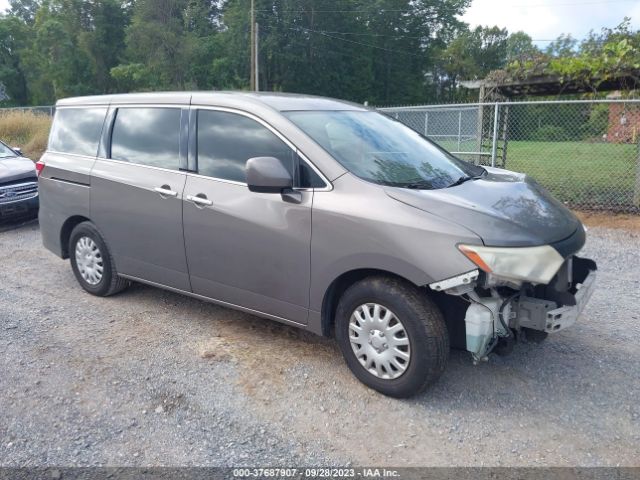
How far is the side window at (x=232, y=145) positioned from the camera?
3.84 metres

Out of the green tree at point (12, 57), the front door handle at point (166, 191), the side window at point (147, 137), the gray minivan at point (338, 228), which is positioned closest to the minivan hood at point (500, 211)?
the gray minivan at point (338, 228)

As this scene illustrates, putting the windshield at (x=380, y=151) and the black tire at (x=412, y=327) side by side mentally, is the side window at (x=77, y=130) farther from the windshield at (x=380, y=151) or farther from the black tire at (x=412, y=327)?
the black tire at (x=412, y=327)

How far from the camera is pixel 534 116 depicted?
13094mm

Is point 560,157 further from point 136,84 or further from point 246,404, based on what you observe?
point 136,84

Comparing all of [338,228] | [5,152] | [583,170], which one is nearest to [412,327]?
[338,228]

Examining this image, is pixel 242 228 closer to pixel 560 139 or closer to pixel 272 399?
pixel 272 399

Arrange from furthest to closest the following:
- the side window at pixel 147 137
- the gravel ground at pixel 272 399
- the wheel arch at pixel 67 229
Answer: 1. the wheel arch at pixel 67 229
2. the side window at pixel 147 137
3. the gravel ground at pixel 272 399

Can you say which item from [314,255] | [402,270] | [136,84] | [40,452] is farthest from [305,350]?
[136,84]

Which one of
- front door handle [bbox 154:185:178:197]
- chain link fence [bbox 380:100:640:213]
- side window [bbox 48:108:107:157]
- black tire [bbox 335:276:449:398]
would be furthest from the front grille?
black tire [bbox 335:276:449:398]

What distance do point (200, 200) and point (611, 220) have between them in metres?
6.70

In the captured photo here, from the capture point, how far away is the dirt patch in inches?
314

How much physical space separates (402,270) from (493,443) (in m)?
1.06

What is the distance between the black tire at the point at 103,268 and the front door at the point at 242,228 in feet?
3.77

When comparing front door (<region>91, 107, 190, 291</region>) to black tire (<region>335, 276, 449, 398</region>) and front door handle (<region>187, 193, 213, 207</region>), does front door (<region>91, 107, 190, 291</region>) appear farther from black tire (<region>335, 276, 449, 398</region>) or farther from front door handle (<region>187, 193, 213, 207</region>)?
black tire (<region>335, 276, 449, 398</region>)
